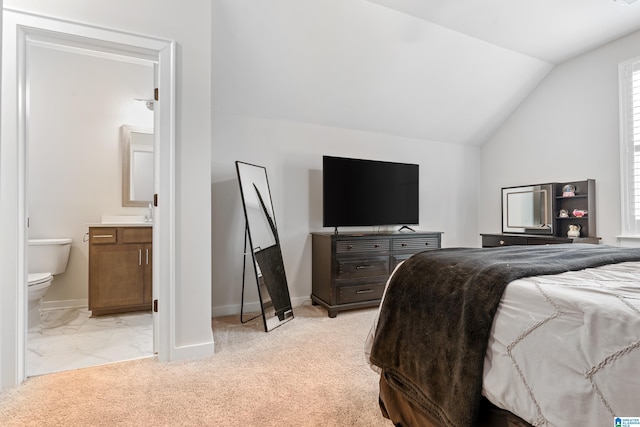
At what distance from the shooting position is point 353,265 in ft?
10.6

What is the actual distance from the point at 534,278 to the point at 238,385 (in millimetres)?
1596

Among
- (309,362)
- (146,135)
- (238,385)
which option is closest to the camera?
(238,385)

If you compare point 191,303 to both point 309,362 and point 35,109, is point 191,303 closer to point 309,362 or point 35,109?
point 309,362

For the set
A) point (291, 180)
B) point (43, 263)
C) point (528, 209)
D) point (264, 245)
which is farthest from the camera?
point (528, 209)

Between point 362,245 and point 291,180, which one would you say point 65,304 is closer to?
point 291,180

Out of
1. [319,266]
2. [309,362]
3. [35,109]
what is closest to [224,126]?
[319,266]

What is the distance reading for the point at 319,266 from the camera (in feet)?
11.2

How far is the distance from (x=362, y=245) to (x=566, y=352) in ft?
7.97

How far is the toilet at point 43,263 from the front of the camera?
2779 millimetres

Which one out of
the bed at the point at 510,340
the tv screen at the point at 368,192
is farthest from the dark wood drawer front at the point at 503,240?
the bed at the point at 510,340

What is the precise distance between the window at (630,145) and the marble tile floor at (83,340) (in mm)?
4512

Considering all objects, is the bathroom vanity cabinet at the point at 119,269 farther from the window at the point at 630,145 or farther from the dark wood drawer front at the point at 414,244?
the window at the point at 630,145

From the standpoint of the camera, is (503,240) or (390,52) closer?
(390,52)

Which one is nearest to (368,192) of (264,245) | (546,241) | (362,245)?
(362,245)
